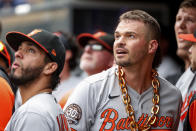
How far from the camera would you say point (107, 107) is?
3846 millimetres

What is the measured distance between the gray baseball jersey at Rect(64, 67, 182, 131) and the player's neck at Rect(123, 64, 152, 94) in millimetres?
50

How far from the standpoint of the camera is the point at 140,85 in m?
4.07

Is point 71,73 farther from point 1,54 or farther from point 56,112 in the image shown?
point 56,112

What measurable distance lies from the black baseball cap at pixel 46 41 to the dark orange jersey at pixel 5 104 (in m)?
0.49

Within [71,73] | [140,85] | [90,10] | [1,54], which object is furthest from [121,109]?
[90,10]

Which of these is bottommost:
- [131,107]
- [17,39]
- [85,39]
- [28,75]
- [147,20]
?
[131,107]

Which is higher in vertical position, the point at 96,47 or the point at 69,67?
the point at 96,47

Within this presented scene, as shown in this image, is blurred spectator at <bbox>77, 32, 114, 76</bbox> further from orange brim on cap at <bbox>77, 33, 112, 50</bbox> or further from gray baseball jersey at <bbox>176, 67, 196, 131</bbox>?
gray baseball jersey at <bbox>176, 67, 196, 131</bbox>

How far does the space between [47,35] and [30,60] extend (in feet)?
1.08

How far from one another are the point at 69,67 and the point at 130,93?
3.05 metres

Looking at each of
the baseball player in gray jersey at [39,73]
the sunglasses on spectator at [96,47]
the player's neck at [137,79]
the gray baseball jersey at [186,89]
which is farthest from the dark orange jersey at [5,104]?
the sunglasses on spectator at [96,47]

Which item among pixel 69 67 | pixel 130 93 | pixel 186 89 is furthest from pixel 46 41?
pixel 69 67

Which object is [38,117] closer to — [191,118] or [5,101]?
[5,101]

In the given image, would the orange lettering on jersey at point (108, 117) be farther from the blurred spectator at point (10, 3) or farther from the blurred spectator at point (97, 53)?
the blurred spectator at point (10, 3)
